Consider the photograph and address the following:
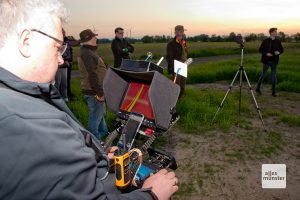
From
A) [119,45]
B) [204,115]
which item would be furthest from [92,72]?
[119,45]

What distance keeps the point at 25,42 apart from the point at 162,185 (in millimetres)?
1097

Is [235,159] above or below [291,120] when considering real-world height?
below

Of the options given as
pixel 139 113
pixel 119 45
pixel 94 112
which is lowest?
pixel 94 112

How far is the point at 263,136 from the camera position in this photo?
23.4 feet

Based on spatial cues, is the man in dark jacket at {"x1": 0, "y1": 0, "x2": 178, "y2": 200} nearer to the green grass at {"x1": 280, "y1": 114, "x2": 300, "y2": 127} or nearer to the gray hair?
the gray hair

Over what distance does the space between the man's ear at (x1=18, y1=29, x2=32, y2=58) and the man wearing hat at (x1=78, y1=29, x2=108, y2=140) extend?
4206mm

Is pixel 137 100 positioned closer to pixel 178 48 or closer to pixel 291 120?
pixel 291 120

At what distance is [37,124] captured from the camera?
1.17m

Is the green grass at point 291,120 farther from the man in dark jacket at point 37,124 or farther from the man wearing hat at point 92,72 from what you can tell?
the man in dark jacket at point 37,124

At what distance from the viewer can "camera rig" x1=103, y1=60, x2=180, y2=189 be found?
200 cm

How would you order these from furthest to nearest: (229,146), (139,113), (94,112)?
(229,146) → (94,112) → (139,113)

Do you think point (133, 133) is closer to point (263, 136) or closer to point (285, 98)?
point (263, 136)

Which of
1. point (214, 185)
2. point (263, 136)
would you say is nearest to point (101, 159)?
point (214, 185)

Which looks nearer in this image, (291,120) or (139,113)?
(139,113)
